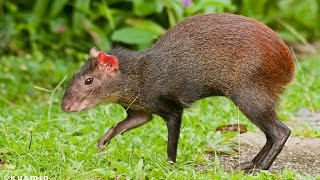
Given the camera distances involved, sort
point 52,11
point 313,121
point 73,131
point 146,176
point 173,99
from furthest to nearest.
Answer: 1. point 52,11
2. point 313,121
3. point 73,131
4. point 173,99
5. point 146,176

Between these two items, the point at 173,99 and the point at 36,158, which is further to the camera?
the point at 173,99

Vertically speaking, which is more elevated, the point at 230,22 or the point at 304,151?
the point at 230,22

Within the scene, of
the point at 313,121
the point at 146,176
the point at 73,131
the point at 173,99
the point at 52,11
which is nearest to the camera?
the point at 146,176

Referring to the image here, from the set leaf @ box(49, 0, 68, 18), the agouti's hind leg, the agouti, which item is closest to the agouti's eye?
the agouti

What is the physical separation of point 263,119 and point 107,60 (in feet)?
4.08

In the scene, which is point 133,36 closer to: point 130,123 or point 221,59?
point 130,123

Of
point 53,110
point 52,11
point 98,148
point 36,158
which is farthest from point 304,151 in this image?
point 52,11

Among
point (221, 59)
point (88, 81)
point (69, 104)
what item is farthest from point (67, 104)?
point (221, 59)

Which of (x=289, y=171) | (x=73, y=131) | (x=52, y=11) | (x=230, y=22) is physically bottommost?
(x=289, y=171)

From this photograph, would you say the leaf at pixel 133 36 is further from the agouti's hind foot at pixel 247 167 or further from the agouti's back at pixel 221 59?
the agouti's hind foot at pixel 247 167

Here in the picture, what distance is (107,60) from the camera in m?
6.46

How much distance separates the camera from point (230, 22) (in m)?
6.32

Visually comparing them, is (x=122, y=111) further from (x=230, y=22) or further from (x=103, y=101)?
(x=230, y=22)

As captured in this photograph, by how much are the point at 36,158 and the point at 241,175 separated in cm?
139
